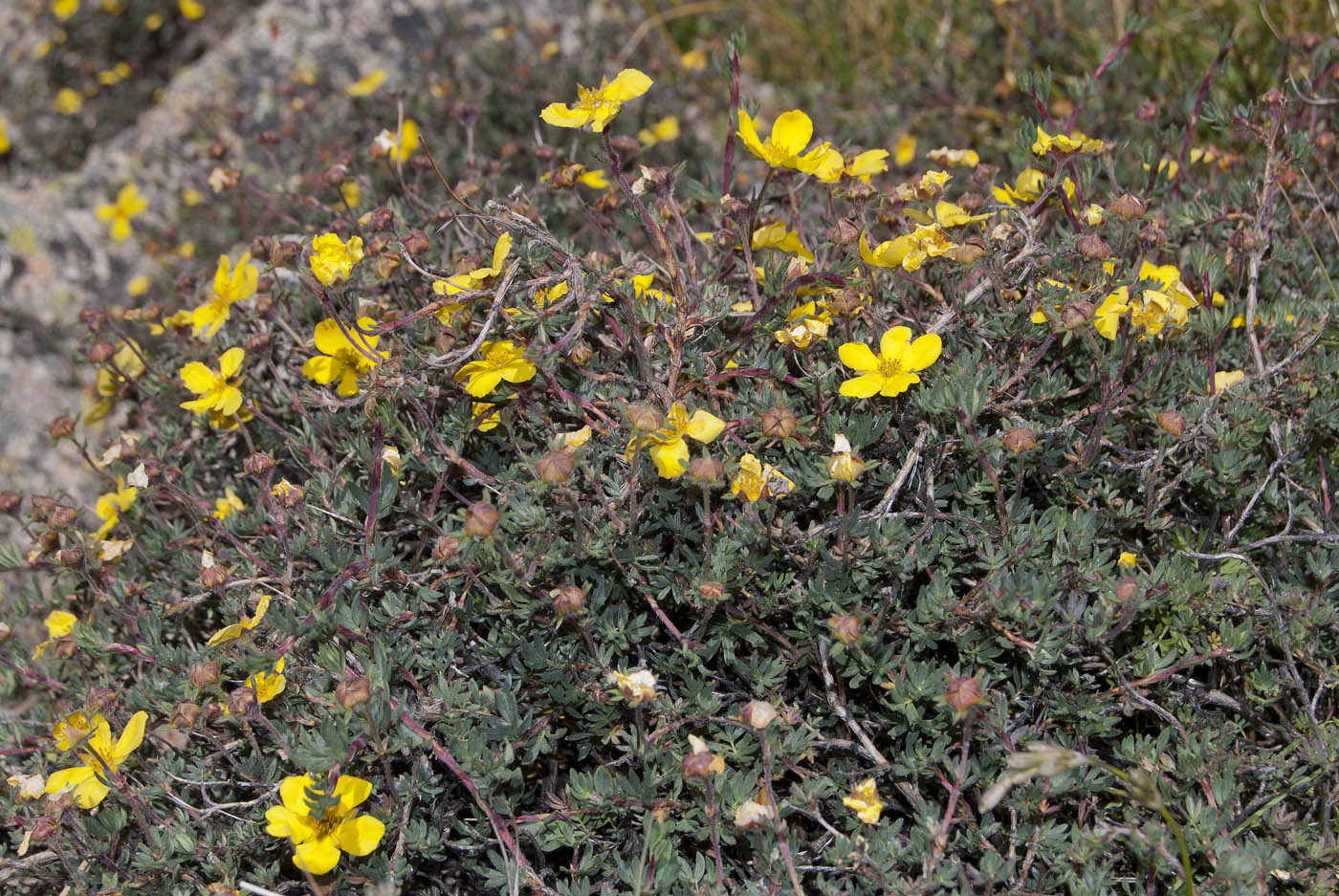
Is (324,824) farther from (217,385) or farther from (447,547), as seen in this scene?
(217,385)

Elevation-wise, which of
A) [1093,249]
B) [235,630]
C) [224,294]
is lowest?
[235,630]

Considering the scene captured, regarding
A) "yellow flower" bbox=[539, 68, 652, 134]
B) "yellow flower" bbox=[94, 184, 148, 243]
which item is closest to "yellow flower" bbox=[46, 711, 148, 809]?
"yellow flower" bbox=[539, 68, 652, 134]

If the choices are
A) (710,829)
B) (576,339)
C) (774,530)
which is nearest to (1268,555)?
(774,530)

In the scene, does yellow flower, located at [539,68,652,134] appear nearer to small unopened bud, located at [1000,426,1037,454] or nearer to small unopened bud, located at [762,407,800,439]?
small unopened bud, located at [762,407,800,439]

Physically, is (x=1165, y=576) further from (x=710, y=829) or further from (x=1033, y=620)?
(x=710, y=829)

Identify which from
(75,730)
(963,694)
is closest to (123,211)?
(75,730)

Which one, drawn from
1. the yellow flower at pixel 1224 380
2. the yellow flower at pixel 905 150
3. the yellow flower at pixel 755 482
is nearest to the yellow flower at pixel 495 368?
the yellow flower at pixel 755 482

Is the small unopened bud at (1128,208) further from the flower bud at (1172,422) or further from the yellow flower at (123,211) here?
the yellow flower at (123,211)
